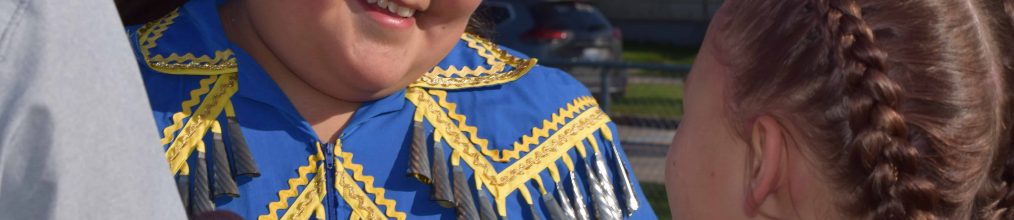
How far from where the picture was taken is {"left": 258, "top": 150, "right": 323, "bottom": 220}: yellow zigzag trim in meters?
2.12

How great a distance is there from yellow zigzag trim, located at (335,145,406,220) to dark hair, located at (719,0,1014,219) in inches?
34.8

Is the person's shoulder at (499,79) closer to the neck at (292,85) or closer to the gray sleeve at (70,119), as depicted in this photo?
the neck at (292,85)

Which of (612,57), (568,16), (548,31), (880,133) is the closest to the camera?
(880,133)

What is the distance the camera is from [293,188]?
2.15 m

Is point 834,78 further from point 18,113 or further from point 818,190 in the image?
point 18,113

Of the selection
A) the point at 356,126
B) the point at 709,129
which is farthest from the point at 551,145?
the point at 709,129

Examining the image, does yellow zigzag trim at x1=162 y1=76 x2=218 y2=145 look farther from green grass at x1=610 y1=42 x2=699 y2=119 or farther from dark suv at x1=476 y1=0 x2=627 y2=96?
dark suv at x1=476 y1=0 x2=627 y2=96

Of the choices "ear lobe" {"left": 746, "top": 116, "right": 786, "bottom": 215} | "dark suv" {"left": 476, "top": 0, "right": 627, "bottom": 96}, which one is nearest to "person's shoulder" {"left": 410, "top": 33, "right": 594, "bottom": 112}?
"ear lobe" {"left": 746, "top": 116, "right": 786, "bottom": 215}

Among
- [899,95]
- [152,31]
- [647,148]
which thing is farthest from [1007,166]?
[647,148]

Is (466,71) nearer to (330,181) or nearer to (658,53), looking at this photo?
(330,181)

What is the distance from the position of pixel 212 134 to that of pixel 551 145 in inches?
22.7

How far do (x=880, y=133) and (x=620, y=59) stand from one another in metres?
10.9

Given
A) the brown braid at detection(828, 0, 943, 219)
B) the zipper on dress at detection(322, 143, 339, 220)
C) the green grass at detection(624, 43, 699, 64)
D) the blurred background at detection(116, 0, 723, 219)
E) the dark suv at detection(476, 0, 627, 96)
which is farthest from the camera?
the green grass at detection(624, 43, 699, 64)

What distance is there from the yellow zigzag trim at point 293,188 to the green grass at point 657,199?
15.0ft
